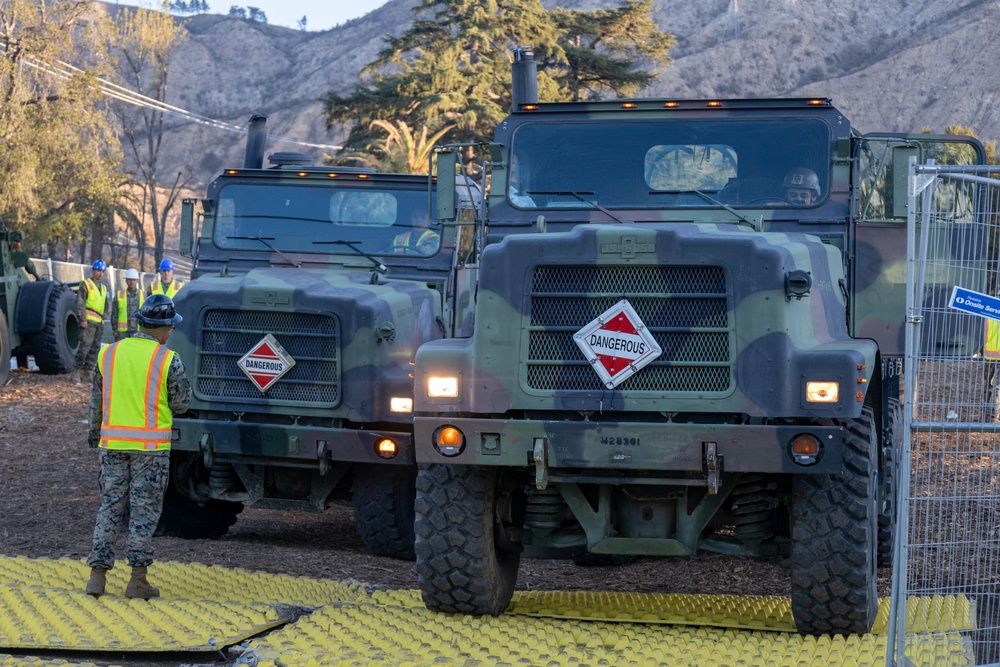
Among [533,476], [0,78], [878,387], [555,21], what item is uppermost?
[555,21]

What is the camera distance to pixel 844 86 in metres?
63.0

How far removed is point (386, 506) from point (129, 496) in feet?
5.67

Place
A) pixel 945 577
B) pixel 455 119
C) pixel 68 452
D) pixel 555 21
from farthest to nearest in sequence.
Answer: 1. pixel 555 21
2. pixel 455 119
3. pixel 68 452
4. pixel 945 577

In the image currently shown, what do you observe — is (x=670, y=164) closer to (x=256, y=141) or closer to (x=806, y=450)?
(x=806, y=450)

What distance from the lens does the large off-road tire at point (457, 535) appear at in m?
6.04

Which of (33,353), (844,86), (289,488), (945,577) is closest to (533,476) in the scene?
(289,488)

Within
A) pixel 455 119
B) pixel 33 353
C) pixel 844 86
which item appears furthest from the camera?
pixel 844 86

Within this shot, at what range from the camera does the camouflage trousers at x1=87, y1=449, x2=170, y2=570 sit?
6.72 meters

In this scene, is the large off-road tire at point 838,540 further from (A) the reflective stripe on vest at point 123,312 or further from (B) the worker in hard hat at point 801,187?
(A) the reflective stripe on vest at point 123,312

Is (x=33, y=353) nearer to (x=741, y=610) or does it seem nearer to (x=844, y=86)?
(x=741, y=610)

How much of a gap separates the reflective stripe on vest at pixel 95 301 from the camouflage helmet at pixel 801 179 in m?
13.1

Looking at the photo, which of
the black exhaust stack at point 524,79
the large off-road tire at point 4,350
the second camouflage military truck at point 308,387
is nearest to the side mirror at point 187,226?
the second camouflage military truck at point 308,387

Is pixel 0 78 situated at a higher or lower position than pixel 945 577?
higher

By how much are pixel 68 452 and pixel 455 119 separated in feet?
74.6
